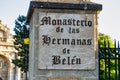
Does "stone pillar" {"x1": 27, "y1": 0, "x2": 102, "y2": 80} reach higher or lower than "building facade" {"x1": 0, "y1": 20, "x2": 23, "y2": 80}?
higher

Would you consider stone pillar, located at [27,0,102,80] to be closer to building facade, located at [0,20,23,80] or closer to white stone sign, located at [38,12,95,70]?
white stone sign, located at [38,12,95,70]

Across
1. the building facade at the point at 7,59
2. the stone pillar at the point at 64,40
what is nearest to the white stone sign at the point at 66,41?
the stone pillar at the point at 64,40

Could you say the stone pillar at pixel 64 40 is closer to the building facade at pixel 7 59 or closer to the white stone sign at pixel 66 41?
the white stone sign at pixel 66 41

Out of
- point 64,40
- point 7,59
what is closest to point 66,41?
point 64,40

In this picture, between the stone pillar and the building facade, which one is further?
the building facade

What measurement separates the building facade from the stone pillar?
44.9 m

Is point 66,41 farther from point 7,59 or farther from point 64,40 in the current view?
point 7,59

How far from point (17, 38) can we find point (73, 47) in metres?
25.7

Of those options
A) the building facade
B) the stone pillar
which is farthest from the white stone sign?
the building facade

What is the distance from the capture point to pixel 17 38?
103ft

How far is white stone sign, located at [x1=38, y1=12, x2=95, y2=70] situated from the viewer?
606 centimetres

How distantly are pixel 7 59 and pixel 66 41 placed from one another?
45.3m

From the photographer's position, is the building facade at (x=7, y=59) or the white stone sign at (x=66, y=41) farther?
the building facade at (x=7, y=59)

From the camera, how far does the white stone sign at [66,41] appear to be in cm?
606
